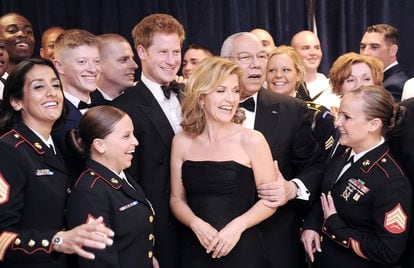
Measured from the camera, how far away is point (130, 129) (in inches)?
120

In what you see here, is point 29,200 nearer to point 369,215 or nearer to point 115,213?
point 115,213

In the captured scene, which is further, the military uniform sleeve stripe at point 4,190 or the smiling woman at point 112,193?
the smiling woman at point 112,193

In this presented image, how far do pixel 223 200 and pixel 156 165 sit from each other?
46 centimetres

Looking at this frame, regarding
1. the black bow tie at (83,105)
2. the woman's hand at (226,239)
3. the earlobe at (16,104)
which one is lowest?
the woman's hand at (226,239)

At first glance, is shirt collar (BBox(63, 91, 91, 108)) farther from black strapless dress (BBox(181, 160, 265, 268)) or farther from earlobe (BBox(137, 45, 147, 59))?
black strapless dress (BBox(181, 160, 265, 268))

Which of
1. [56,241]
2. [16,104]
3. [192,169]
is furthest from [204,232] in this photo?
[16,104]

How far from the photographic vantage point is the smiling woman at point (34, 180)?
8.36 ft

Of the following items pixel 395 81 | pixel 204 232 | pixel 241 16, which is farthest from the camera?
pixel 241 16

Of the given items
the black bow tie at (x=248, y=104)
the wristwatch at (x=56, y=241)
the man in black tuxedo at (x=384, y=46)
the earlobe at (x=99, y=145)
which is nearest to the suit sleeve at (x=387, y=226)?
the black bow tie at (x=248, y=104)

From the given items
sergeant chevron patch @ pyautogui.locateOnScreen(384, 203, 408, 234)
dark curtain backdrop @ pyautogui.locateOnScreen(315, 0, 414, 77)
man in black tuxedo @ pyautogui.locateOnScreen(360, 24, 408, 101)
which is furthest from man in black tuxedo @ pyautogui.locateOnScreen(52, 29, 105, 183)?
dark curtain backdrop @ pyautogui.locateOnScreen(315, 0, 414, 77)

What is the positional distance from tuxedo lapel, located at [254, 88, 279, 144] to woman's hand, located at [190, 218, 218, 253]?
2.10 feet

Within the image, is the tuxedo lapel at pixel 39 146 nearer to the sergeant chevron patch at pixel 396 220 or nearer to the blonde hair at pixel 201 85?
the blonde hair at pixel 201 85

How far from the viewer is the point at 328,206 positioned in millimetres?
3217

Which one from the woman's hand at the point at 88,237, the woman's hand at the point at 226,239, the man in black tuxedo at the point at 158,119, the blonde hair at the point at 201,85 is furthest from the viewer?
the man in black tuxedo at the point at 158,119
